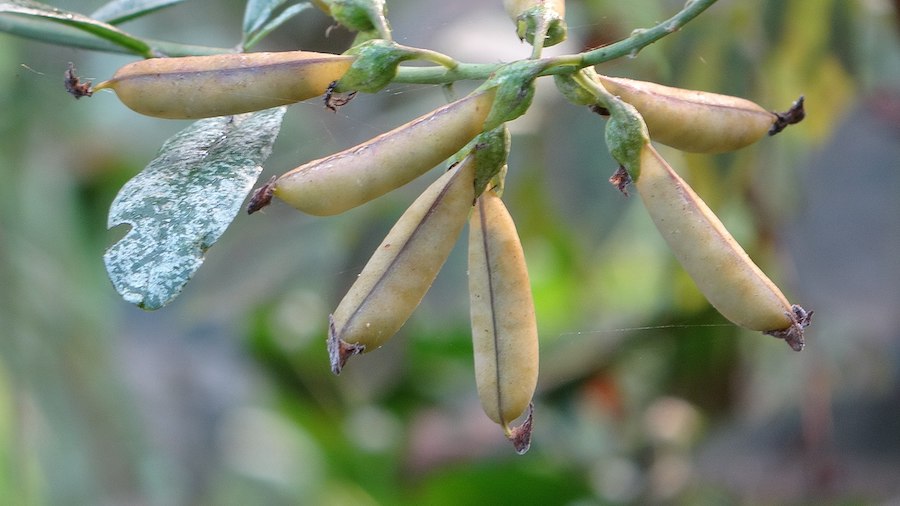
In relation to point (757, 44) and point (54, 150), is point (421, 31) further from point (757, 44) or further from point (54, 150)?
point (54, 150)

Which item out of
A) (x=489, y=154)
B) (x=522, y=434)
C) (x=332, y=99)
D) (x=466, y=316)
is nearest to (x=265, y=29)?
(x=332, y=99)

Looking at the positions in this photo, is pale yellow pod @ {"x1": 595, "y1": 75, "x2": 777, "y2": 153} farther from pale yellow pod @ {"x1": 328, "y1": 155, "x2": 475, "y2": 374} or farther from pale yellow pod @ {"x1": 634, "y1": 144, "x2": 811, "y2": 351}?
pale yellow pod @ {"x1": 328, "y1": 155, "x2": 475, "y2": 374}

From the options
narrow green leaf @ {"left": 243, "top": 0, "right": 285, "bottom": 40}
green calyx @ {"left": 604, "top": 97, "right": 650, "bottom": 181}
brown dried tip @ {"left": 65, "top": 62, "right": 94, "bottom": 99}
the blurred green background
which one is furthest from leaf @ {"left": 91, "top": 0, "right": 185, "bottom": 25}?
green calyx @ {"left": 604, "top": 97, "right": 650, "bottom": 181}

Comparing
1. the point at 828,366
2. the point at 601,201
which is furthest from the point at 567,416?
the point at 601,201

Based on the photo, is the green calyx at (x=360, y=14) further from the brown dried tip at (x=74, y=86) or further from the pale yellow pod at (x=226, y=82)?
the brown dried tip at (x=74, y=86)

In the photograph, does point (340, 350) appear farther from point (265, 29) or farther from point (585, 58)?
point (265, 29)

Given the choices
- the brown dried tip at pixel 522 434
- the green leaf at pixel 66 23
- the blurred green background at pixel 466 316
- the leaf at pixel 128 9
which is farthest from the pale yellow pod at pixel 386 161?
the blurred green background at pixel 466 316
